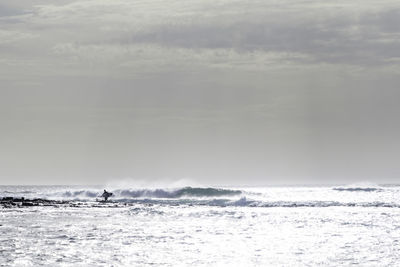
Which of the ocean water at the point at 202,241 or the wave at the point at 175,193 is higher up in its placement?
the wave at the point at 175,193

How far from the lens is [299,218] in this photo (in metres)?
47.5

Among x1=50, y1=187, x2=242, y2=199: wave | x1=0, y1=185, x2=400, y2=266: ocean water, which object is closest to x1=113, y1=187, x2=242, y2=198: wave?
x1=50, y1=187, x2=242, y2=199: wave

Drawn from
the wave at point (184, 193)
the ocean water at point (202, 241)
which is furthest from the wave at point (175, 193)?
the ocean water at point (202, 241)

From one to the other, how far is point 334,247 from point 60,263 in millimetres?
12271

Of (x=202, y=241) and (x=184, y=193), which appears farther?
(x=184, y=193)

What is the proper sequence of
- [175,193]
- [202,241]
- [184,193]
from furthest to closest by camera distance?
[175,193] → [184,193] → [202,241]

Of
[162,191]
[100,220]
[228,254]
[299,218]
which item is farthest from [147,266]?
[162,191]

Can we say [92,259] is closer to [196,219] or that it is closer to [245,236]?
[245,236]

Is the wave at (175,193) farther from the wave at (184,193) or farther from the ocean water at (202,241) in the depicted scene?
the ocean water at (202,241)

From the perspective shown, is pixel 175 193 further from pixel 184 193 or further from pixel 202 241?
pixel 202 241

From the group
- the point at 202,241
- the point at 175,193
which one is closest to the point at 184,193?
the point at 175,193

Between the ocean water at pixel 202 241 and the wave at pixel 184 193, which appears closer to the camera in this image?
the ocean water at pixel 202 241

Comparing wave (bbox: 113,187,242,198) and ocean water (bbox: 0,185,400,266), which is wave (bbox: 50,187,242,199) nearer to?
wave (bbox: 113,187,242,198)

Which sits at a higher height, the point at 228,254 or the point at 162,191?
the point at 162,191
